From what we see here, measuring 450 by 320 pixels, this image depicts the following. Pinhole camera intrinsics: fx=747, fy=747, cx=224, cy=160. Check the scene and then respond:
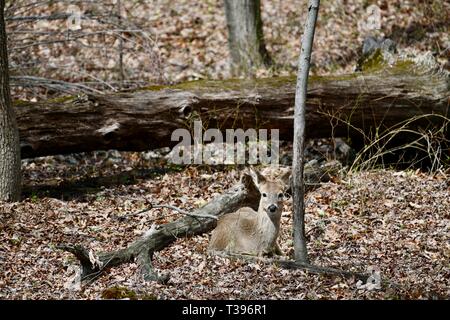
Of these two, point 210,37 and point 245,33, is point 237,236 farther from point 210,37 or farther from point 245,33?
point 210,37

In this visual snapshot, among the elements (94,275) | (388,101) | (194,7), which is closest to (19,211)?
(94,275)

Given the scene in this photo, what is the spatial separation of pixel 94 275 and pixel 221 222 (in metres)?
1.49

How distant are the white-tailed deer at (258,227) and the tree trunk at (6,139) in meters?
2.98

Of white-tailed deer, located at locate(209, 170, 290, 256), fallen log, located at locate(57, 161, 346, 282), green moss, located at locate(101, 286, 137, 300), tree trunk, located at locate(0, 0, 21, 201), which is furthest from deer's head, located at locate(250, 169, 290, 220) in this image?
tree trunk, located at locate(0, 0, 21, 201)

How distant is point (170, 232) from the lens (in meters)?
8.07

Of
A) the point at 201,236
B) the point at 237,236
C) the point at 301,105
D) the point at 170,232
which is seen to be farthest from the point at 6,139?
the point at 301,105

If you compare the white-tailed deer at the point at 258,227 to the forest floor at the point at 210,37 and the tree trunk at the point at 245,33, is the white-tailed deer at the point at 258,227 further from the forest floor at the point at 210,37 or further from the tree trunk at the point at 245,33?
the tree trunk at the point at 245,33

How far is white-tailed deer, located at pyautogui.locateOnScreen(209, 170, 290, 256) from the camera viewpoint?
24.5 ft

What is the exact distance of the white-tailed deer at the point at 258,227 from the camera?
7.46 m

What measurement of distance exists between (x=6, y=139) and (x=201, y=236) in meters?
2.77

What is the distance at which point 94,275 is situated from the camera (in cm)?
707
